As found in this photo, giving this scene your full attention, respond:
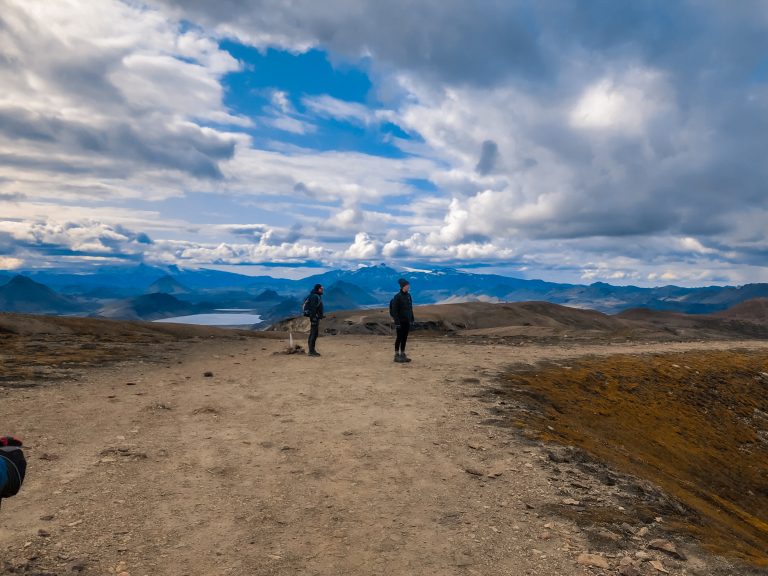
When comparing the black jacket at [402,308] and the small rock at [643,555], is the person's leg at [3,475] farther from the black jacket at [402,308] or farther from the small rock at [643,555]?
the black jacket at [402,308]

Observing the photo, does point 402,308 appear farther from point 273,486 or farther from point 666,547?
point 666,547

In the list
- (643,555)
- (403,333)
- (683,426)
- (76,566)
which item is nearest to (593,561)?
(643,555)

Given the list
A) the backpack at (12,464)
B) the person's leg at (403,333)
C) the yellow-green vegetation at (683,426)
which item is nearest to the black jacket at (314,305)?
the person's leg at (403,333)

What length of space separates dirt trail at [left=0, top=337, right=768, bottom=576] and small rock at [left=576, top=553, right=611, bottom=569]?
0.37 ft

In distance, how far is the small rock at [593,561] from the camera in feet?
21.6

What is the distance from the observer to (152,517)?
25.0ft

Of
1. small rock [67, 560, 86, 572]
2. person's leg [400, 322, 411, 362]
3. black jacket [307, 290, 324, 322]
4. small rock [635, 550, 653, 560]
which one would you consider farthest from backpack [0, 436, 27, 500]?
black jacket [307, 290, 324, 322]

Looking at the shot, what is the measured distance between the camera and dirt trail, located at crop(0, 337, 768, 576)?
6668 mm

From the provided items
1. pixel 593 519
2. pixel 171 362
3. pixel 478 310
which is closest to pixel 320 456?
pixel 593 519

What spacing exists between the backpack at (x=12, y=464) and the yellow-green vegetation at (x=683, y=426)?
9.18m

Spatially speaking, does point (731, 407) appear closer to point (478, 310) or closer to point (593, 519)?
point (593, 519)

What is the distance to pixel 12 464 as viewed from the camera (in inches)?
196

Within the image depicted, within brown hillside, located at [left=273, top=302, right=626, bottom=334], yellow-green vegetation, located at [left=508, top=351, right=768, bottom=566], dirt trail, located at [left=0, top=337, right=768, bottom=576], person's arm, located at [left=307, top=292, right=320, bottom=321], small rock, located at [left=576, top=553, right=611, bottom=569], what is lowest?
brown hillside, located at [left=273, top=302, right=626, bottom=334]

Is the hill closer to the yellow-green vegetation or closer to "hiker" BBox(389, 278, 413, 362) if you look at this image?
the yellow-green vegetation
